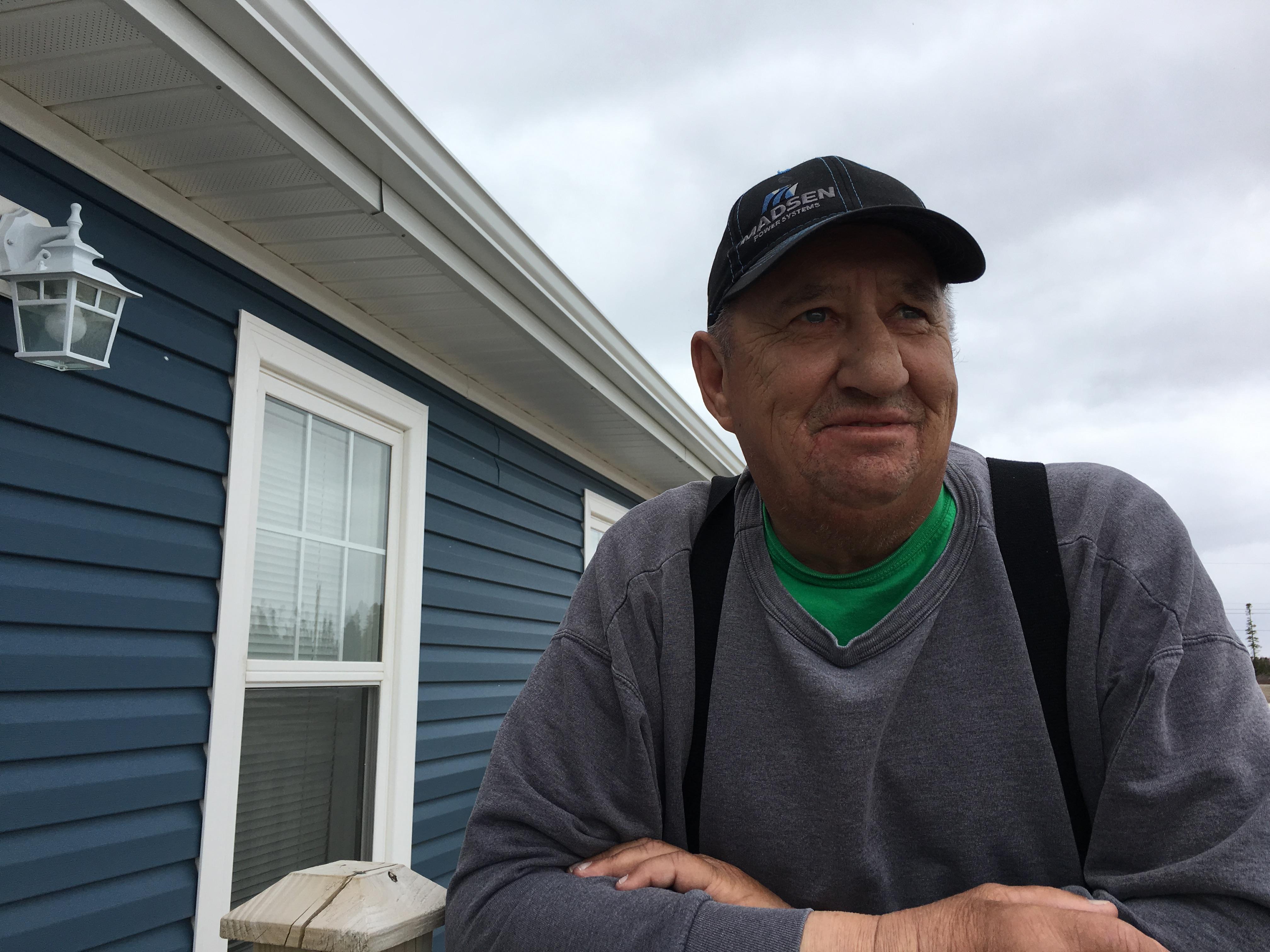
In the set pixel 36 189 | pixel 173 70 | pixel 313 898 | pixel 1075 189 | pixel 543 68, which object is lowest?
pixel 313 898

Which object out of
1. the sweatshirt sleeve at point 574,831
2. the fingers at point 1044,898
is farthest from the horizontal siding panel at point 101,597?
the fingers at point 1044,898

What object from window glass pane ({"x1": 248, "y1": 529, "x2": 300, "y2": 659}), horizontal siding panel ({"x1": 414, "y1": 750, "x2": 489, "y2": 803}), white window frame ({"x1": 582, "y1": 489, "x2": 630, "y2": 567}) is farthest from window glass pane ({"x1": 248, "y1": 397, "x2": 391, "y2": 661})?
white window frame ({"x1": 582, "y1": 489, "x2": 630, "y2": 567})

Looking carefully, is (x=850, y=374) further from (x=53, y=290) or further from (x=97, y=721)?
(x=97, y=721)

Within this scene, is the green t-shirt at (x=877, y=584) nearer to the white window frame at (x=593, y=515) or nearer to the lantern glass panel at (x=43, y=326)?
the lantern glass panel at (x=43, y=326)

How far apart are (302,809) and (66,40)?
2229 millimetres

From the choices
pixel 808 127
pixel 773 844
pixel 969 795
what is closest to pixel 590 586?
pixel 773 844

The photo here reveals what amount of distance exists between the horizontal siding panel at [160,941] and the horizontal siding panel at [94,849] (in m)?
0.16

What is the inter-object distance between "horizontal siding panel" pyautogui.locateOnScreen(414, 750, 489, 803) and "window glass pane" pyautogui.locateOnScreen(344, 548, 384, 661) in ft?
1.86

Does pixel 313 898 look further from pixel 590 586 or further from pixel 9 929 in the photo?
pixel 9 929

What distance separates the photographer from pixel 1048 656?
97 cm

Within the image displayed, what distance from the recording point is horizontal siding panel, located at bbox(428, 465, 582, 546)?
12.1ft

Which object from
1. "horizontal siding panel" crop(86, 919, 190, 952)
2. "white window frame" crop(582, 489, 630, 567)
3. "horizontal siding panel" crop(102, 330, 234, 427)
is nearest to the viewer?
"horizontal siding panel" crop(86, 919, 190, 952)

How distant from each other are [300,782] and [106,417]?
4.29ft

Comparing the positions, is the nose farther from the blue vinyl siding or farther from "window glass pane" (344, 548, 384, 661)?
"window glass pane" (344, 548, 384, 661)
